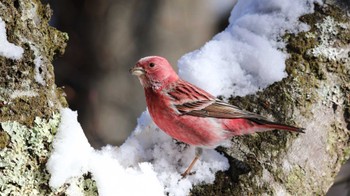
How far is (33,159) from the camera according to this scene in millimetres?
1599

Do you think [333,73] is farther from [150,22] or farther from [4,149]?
[150,22]

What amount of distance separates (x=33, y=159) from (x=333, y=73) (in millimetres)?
1379

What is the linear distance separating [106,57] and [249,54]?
2.70 metres

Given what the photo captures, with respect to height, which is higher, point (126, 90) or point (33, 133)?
point (33, 133)

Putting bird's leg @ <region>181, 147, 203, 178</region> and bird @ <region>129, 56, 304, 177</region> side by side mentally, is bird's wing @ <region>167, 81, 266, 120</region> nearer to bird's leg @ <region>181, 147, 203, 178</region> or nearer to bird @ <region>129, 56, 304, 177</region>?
bird @ <region>129, 56, 304, 177</region>

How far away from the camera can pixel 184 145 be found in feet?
7.55

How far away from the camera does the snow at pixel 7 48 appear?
1582 mm

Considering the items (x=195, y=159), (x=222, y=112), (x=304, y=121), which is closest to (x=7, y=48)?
(x=195, y=159)

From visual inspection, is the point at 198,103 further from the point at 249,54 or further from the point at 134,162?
the point at 134,162

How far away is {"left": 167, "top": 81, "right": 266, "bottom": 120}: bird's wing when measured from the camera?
232cm

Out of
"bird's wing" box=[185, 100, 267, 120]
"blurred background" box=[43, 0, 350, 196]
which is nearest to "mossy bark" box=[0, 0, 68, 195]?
"bird's wing" box=[185, 100, 267, 120]

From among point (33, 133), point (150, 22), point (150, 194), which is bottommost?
point (150, 22)

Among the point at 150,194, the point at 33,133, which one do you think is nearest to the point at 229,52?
the point at 150,194

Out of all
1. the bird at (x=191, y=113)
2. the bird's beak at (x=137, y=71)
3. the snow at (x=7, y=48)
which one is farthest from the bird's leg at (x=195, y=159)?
the snow at (x=7, y=48)
